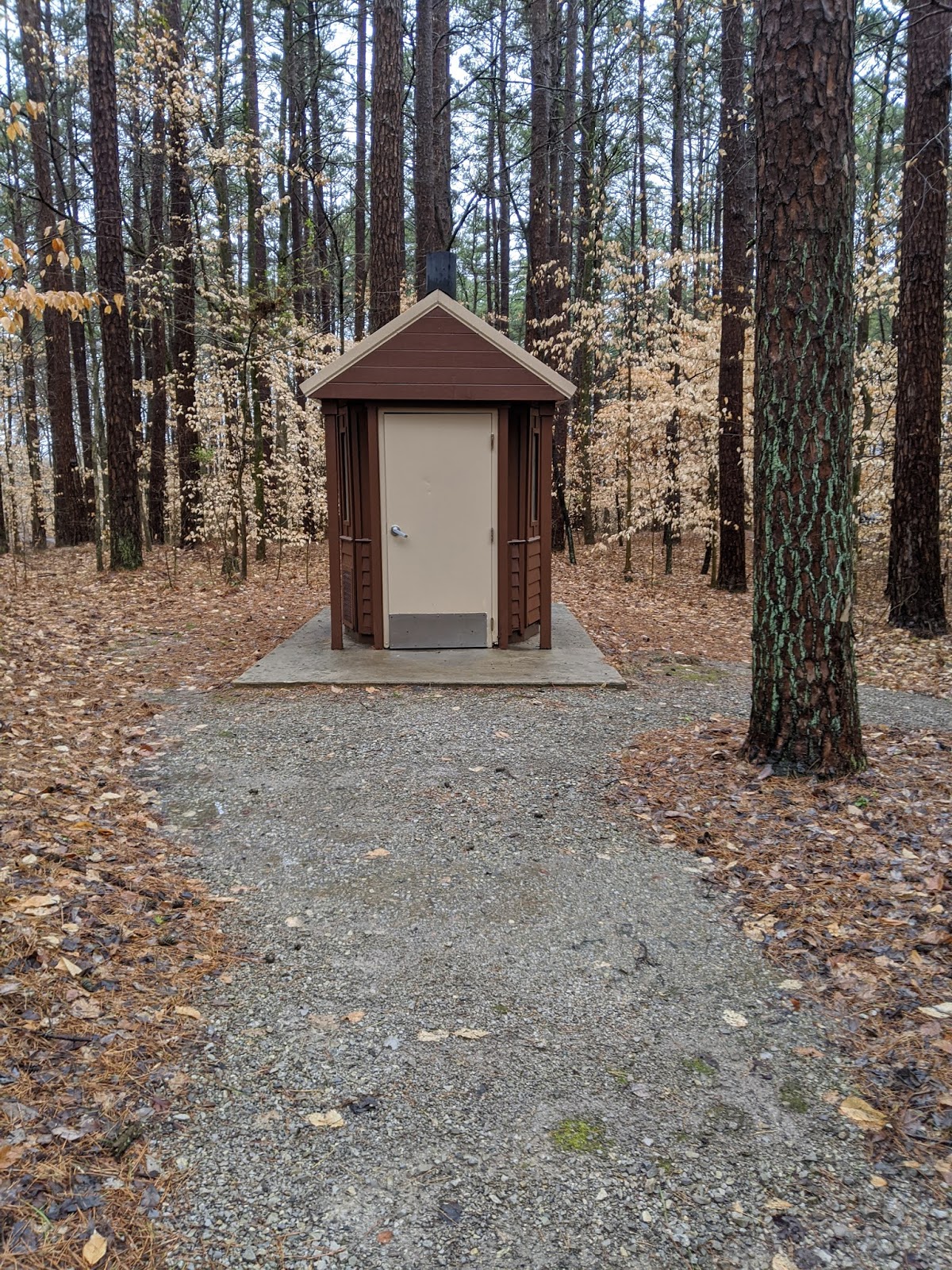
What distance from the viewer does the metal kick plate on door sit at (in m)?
8.30

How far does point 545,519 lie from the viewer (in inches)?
328

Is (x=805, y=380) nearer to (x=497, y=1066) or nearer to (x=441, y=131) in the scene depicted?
(x=497, y=1066)

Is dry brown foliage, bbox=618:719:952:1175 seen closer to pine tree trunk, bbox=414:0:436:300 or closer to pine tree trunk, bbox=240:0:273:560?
pine tree trunk, bbox=240:0:273:560

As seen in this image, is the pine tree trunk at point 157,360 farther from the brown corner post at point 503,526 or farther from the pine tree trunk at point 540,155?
the brown corner post at point 503,526

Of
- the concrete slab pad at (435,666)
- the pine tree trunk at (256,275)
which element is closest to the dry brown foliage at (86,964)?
the concrete slab pad at (435,666)

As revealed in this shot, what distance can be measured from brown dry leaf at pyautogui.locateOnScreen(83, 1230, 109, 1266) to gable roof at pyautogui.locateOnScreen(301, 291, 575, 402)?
6744 millimetres

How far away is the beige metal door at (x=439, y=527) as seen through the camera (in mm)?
7918

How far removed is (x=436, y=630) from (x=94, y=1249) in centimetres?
665

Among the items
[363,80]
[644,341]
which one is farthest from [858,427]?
[363,80]

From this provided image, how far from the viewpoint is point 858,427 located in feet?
40.5

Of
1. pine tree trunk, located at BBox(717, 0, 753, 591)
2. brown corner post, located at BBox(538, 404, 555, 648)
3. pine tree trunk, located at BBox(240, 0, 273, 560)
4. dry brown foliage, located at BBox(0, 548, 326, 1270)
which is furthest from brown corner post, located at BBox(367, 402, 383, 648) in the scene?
pine tree trunk, located at BBox(717, 0, 753, 591)

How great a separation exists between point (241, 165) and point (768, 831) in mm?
13469

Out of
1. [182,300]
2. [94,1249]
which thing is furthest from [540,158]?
[94,1249]

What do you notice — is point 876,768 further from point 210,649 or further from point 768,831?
point 210,649
